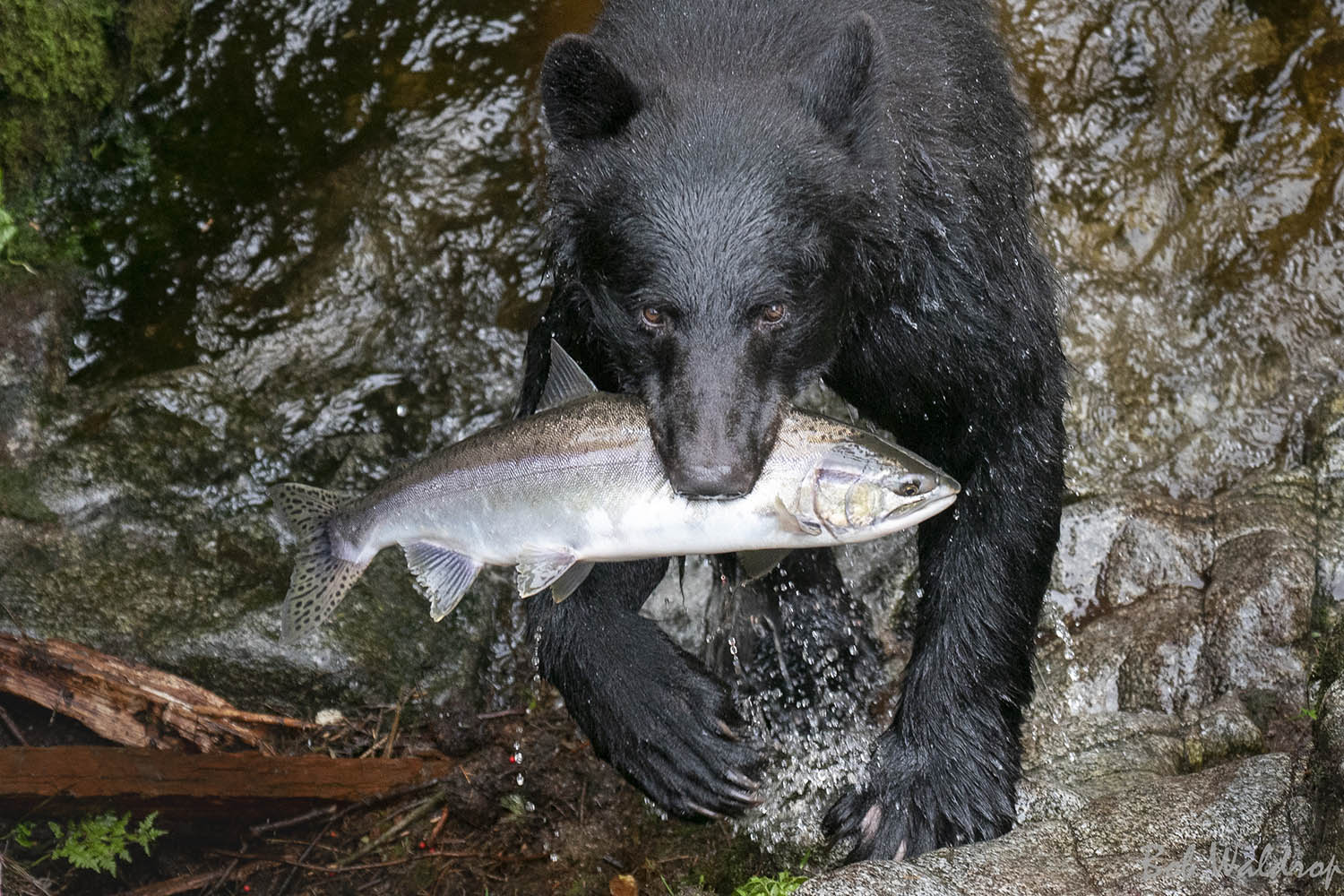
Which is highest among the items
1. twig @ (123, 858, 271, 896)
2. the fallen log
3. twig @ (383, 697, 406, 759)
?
twig @ (383, 697, 406, 759)

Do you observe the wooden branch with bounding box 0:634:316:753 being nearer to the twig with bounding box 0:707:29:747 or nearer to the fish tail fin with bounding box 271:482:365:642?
the twig with bounding box 0:707:29:747

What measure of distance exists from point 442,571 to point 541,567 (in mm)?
356

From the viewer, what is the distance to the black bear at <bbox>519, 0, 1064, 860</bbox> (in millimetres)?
3055

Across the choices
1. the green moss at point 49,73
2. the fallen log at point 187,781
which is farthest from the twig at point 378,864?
the green moss at point 49,73

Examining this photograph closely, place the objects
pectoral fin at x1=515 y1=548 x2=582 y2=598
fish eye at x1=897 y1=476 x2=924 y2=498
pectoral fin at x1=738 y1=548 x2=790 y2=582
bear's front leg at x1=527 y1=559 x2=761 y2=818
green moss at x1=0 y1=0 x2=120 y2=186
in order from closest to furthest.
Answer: fish eye at x1=897 y1=476 x2=924 y2=498 < pectoral fin at x1=515 y1=548 x2=582 y2=598 < pectoral fin at x1=738 y1=548 x2=790 y2=582 < bear's front leg at x1=527 y1=559 x2=761 y2=818 < green moss at x1=0 y1=0 x2=120 y2=186

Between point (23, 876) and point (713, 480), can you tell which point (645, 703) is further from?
point (23, 876)

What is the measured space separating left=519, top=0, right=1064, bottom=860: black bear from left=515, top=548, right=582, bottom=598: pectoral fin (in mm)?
340

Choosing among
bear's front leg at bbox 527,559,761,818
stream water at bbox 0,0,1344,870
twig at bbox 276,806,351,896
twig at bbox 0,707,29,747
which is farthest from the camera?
stream water at bbox 0,0,1344,870

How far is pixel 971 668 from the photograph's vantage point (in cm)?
392

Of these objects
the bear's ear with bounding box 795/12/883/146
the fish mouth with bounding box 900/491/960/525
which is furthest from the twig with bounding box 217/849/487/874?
the bear's ear with bounding box 795/12/883/146

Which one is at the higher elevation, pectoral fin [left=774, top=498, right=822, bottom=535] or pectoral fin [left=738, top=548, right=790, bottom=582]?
pectoral fin [left=774, top=498, right=822, bottom=535]

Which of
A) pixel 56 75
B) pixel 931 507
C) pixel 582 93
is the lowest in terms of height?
pixel 931 507

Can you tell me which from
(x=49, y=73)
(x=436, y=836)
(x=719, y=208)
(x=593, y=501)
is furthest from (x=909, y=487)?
(x=49, y=73)

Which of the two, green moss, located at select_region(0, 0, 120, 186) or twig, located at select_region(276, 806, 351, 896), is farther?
green moss, located at select_region(0, 0, 120, 186)
